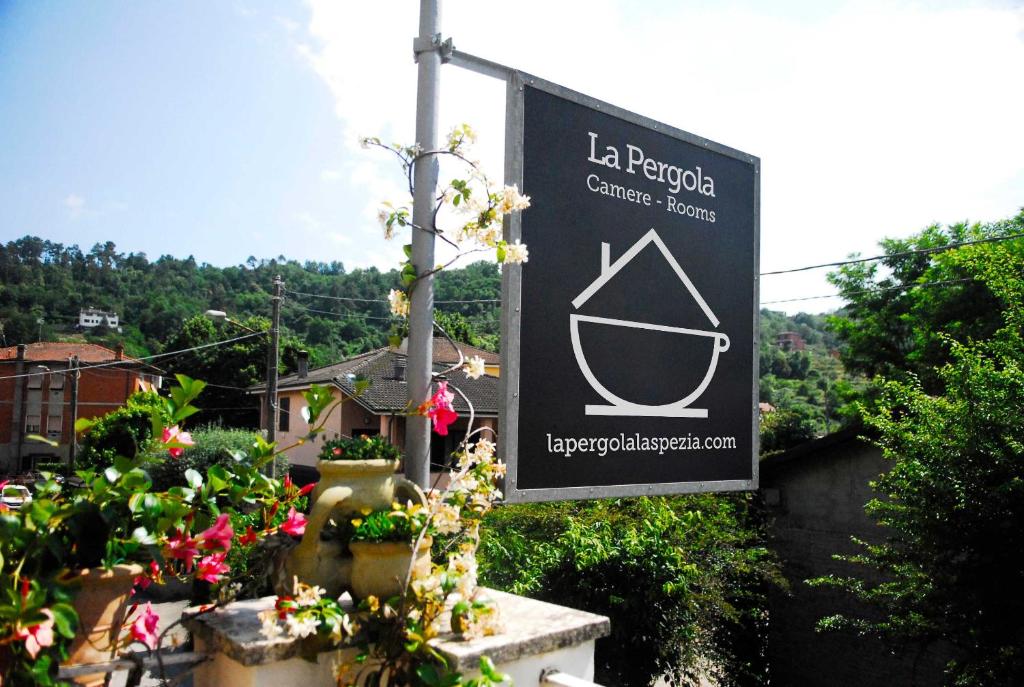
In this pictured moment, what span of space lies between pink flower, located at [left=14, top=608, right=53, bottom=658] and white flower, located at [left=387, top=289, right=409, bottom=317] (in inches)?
40.1

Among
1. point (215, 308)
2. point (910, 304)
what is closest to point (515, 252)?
point (910, 304)

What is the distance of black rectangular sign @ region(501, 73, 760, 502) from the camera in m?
2.23

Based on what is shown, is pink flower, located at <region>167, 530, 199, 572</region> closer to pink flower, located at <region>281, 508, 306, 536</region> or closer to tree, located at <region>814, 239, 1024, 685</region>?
pink flower, located at <region>281, 508, 306, 536</region>

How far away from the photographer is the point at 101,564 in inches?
57.9

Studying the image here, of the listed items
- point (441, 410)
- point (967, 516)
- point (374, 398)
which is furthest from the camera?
point (374, 398)

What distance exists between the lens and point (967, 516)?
5.12 m

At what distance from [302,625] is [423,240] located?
101 cm

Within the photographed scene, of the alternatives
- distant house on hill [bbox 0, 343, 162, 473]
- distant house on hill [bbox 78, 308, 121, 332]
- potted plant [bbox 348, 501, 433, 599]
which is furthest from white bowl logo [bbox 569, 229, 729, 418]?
distant house on hill [bbox 78, 308, 121, 332]

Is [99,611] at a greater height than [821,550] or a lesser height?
greater

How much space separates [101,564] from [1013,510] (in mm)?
5351

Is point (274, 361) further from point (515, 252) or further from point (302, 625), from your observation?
point (302, 625)

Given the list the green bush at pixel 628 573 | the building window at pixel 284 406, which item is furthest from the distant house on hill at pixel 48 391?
the green bush at pixel 628 573

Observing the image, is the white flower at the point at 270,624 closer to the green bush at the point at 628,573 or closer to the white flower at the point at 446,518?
the white flower at the point at 446,518

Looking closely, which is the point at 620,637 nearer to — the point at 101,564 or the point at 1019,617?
the point at 1019,617
